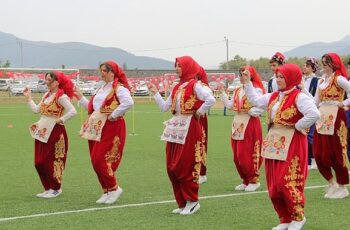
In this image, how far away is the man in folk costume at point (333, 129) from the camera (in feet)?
27.1

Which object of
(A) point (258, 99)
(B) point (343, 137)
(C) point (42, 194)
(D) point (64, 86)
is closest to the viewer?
(A) point (258, 99)

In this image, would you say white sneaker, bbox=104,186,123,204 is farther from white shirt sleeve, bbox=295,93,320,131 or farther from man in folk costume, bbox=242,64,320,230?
white shirt sleeve, bbox=295,93,320,131

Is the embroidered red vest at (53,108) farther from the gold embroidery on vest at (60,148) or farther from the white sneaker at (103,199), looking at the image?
the white sneaker at (103,199)

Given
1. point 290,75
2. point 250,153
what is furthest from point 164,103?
point 250,153

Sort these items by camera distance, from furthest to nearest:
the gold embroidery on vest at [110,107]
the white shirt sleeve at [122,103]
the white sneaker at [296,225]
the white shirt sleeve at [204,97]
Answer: the gold embroidery on vest at [110,107] < the white shirt sleeve at [122,103] < the white shirt sleeve at [204,97] < the white sneaker at [296,225]

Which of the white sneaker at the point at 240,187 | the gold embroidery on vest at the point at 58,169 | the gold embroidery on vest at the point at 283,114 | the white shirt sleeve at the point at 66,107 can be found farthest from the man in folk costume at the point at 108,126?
the gold embroidery on vest at the point at 283,114

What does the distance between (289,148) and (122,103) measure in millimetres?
2447

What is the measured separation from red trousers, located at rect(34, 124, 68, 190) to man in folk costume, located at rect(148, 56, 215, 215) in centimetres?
185

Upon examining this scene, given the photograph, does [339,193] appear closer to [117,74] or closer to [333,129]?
[333,129]

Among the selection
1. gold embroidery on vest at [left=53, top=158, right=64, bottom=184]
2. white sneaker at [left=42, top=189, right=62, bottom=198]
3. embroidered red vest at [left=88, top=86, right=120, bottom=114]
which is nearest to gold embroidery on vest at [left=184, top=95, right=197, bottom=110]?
embroidered red vest at [left=88, top=86, right=120, bottom=114]

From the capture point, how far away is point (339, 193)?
323 inches

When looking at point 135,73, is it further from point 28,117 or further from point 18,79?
point 28,117

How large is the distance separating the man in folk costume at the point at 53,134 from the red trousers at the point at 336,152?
128 inches

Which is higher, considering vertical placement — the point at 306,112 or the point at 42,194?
the point at 306,112
